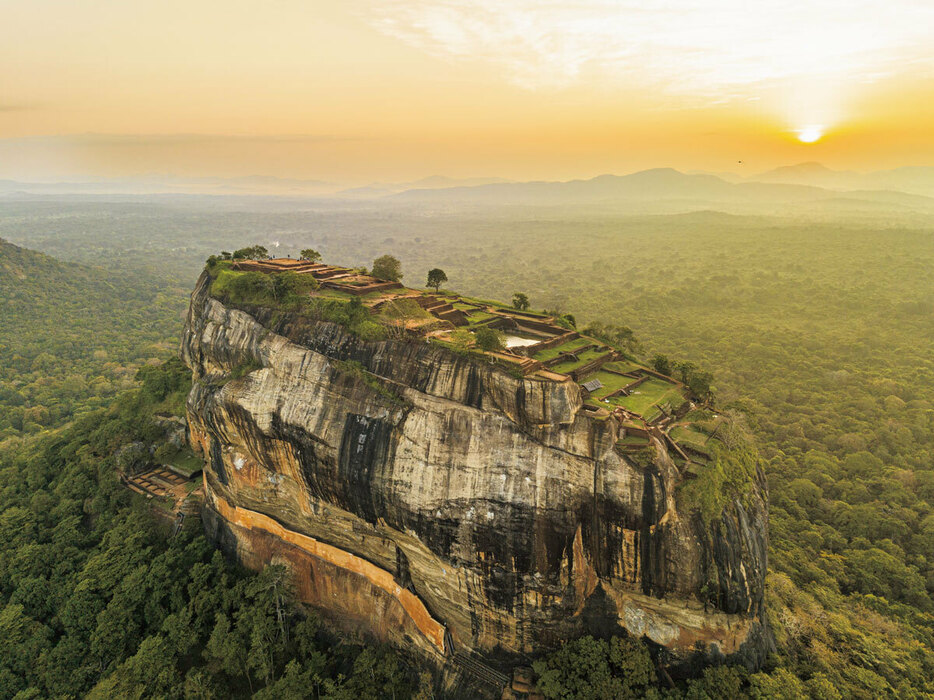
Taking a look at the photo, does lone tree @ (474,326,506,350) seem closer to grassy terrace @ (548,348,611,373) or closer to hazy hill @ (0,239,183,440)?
grassy terrace @ (548,348,611,373)

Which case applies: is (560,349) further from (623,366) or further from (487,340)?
(487,340)

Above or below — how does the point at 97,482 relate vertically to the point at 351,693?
above

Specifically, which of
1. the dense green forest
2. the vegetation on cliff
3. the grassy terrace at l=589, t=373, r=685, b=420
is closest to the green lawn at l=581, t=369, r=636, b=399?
the grassy terrace at l=589, t=373, r=685, b=420

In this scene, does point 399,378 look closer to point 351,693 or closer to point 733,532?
point 351,693

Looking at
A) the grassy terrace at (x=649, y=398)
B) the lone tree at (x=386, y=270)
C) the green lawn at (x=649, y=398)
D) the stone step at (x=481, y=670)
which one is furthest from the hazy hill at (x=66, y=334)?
the green lawn at (x=649, y=398)

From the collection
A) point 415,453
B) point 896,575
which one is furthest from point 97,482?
point 896,575

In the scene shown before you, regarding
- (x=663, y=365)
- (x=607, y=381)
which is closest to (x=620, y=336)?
(x=663, y=365)
